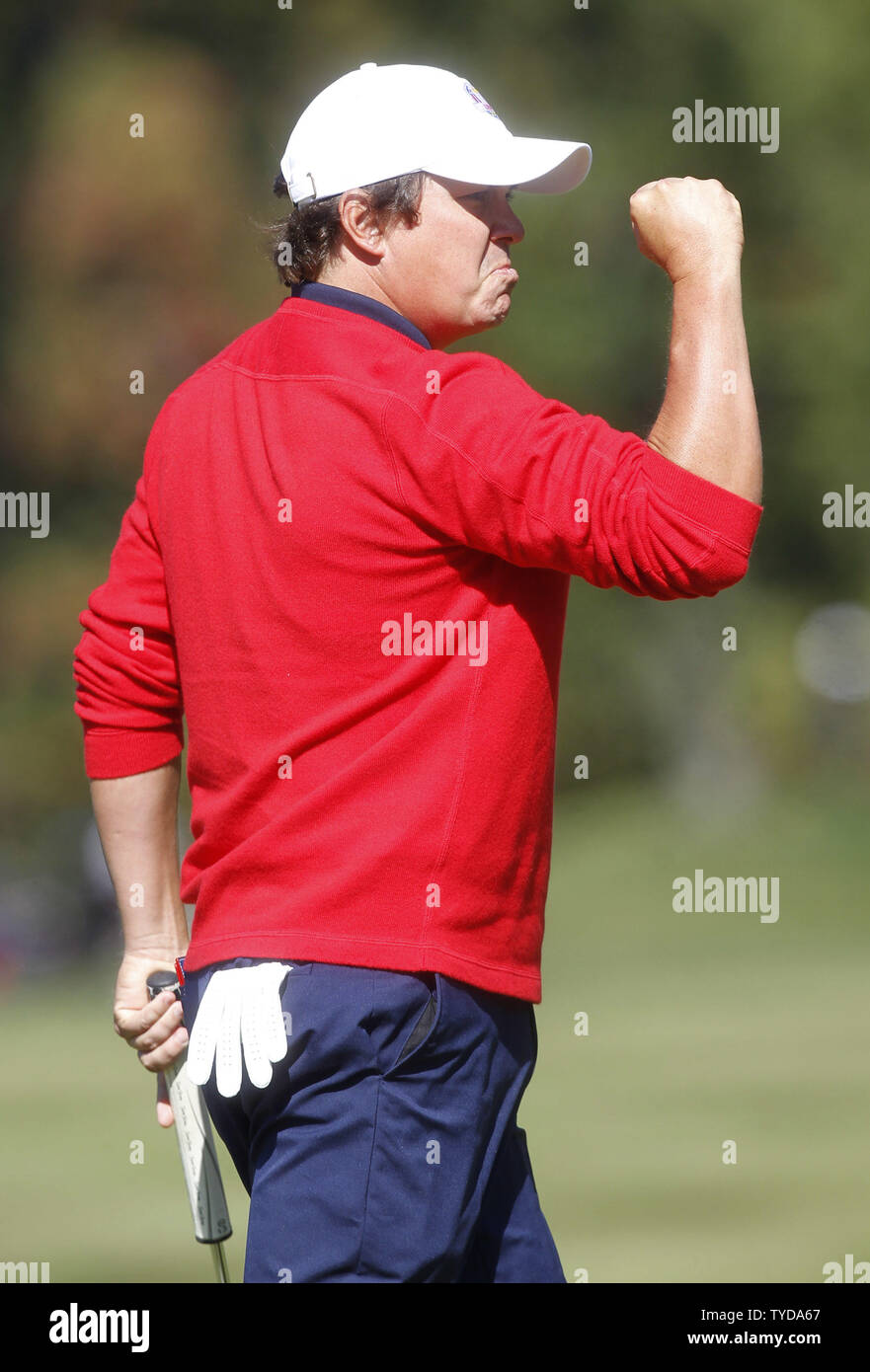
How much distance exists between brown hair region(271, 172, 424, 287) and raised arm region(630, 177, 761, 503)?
287mm

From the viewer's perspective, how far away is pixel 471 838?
7.02 feet

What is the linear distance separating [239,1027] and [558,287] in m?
15.2

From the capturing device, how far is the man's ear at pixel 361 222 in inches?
89.5

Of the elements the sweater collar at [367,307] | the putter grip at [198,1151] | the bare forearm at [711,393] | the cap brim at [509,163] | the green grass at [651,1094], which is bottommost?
the green grass at [651,1094]

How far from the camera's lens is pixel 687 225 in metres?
2.14

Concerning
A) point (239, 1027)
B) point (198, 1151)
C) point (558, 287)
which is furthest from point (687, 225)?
point (558, 287)

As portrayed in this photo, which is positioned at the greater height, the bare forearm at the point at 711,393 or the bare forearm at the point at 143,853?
the bare forearm at the point at 711,393

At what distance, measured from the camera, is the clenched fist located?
2.12m

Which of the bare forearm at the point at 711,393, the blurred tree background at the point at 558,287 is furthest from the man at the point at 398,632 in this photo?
the blurred tree background at the point at 558,287

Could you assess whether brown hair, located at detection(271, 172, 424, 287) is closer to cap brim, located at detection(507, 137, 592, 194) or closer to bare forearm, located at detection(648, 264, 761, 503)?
cap brim, located at detection(507, 137, 592, 194)

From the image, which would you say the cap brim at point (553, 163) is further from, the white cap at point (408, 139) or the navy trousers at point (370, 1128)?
the navy trousers at point (370, 1128)

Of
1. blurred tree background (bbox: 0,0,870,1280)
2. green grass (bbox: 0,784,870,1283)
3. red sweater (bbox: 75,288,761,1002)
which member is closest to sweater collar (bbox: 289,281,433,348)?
red sweater (bbox: 75,288,761,1002)

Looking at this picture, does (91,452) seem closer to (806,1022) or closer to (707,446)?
(806,1022)

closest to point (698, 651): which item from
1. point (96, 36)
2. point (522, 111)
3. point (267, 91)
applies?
point (522, 111)
